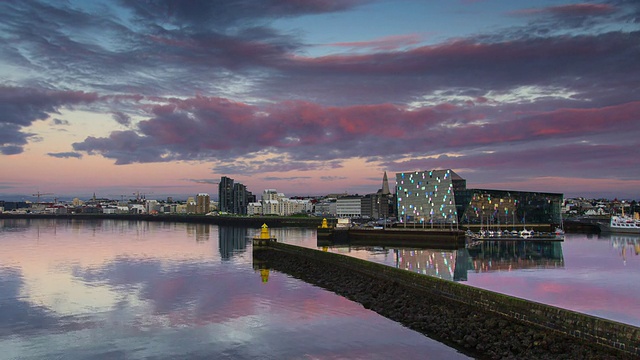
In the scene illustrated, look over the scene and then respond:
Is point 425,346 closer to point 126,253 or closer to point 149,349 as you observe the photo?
point 149,349

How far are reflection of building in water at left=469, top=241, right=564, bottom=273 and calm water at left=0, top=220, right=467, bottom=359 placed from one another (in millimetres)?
24927

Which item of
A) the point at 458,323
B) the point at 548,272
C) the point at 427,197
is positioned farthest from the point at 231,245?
the point at 458,323

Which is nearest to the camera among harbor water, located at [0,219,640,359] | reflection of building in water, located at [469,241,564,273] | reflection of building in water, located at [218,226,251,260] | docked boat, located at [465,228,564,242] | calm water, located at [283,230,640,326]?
harbor water, located at [0,219,640,359]

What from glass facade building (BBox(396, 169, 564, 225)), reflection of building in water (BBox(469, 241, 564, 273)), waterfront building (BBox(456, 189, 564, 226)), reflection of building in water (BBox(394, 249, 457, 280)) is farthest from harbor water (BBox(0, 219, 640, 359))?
waterfront building (BBox(456, 189, 564, 226))

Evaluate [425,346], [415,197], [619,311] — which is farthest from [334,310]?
[415,197]

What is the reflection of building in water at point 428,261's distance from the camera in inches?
2158

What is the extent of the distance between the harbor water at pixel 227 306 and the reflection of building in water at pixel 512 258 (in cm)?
46

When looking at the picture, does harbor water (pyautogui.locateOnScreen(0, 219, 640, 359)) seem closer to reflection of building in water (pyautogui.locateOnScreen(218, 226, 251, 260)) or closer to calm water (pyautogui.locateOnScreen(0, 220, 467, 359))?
calm water (pyautogui.locateOnScreen(0, 220, 467, 359))

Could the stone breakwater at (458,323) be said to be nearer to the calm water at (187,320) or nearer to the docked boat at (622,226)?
the calm water at (187,320)

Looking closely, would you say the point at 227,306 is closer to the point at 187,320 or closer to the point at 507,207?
the point at 187,320

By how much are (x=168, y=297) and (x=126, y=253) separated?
1712 inches

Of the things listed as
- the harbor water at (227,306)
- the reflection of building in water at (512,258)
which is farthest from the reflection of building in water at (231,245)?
the reflection of building in water at (512,258)

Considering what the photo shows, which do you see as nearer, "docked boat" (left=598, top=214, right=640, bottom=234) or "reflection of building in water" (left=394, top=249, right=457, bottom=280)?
"reflection of building in water" (left=394, top=249, right=457, bottom=280)

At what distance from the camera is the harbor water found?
27.3m
